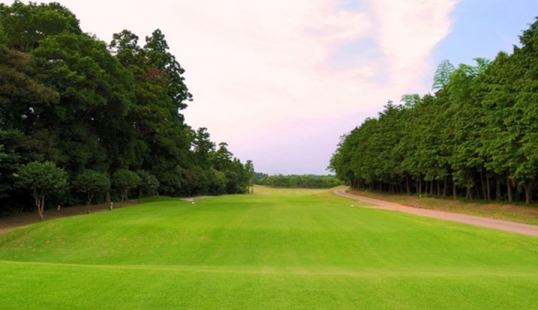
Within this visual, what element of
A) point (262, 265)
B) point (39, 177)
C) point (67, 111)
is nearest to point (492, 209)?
point (262, 265)

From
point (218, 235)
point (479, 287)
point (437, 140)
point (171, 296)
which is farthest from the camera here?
point (437, 140)

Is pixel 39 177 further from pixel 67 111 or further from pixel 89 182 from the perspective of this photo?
pixel 67 111

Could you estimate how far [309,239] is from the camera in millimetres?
18641

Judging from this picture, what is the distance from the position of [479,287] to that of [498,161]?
30.4 metres

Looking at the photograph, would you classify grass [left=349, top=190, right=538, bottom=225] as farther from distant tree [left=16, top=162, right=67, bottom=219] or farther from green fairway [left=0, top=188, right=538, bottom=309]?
distant tree [left=16, top=162, right=67, bottom=219]

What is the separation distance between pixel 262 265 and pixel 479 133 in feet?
114

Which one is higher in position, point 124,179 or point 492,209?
point 124,179

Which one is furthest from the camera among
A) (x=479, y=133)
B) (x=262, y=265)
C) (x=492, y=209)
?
(x=479, y=133)

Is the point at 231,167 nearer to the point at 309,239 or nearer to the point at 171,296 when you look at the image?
the point at 309,239

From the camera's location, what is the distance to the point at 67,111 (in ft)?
107

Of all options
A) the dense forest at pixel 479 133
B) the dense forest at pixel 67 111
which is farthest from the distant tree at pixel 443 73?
the dense forest at pixel 67 111

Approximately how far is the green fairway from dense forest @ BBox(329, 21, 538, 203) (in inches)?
604

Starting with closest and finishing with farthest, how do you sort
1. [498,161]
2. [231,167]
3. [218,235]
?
[218,235] → [498,161] → [231,167]

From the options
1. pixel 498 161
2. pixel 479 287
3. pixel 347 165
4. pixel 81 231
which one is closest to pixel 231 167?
pixel 347 165
